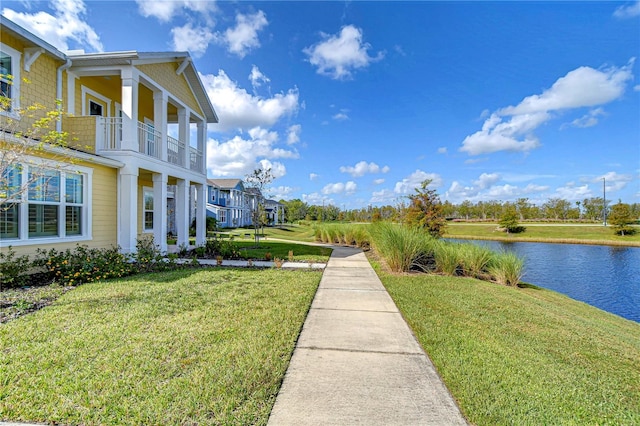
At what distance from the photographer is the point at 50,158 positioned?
21.7ft

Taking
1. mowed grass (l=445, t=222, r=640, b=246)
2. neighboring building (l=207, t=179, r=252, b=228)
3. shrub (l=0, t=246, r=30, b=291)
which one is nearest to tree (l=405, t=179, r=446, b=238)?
shrub (l=0, t=246, r=30, b=291)

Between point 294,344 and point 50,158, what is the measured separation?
7.28 meters

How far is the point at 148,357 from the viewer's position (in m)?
3.09

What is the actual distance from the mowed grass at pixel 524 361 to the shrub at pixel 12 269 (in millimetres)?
7602

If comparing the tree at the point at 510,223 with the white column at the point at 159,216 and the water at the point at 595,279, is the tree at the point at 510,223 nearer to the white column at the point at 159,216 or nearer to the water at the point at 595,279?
the water at the point at 595,279

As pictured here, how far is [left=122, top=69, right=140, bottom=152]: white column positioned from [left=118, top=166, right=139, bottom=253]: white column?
2.56 feet

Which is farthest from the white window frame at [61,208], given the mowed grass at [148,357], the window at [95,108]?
the window at [95,108]

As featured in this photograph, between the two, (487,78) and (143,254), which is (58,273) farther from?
(487,78)

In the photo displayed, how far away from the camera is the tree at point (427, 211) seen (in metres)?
13.8

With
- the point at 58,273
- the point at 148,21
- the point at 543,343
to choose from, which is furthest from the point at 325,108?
the point at 543,343

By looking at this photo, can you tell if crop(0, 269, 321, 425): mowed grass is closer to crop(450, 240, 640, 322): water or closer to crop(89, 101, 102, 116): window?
crop(89, 101, 102, 116): window

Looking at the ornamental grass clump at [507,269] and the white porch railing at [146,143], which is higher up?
the white porch railing at [146,143]

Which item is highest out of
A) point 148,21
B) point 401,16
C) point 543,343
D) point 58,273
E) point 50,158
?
point 401,16

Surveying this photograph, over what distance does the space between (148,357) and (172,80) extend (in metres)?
10.7
